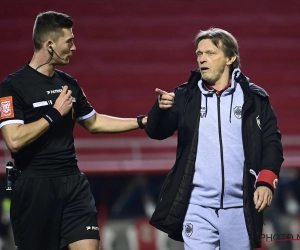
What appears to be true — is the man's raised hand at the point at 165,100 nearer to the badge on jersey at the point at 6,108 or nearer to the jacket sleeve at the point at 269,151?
the jacket sleeve at the point at 269,151

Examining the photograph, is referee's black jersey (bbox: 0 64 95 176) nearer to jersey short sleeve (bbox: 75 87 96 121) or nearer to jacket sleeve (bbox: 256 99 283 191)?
jersey short sleeve (bbox: 75 87 96 121)

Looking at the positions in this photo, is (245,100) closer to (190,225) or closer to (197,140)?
(197,140)

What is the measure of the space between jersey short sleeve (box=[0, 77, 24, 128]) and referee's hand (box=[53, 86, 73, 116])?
0.56ft

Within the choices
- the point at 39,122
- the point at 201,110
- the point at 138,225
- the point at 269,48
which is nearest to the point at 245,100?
the point at 201,110

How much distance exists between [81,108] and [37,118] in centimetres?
36

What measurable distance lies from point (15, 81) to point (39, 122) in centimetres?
26

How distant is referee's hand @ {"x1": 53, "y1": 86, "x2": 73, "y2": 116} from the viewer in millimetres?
3633

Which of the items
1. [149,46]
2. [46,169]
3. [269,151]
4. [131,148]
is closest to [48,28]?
[46,169]

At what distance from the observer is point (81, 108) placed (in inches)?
157

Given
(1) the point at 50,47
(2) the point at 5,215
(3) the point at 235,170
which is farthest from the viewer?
(2) the point at 5,215

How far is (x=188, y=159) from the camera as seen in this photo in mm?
3492

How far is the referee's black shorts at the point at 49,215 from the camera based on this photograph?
368 centimetres

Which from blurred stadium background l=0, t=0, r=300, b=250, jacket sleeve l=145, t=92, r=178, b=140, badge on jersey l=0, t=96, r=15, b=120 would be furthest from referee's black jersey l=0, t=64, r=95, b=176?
blurred stadium background l=0, t=0, r=300, b=250

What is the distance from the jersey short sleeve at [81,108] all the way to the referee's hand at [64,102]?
0.79ft
